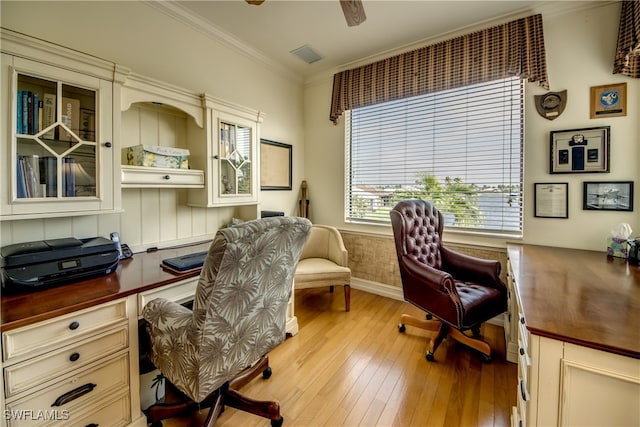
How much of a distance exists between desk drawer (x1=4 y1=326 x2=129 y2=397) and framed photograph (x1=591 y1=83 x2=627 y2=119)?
10.9 ft

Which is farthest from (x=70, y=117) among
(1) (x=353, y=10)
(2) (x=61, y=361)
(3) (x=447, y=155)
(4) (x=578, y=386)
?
(3) (x=447, y=155)

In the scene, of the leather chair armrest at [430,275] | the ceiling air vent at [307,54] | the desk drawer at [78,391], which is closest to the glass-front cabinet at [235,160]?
the ceiling air vent at [307,54]

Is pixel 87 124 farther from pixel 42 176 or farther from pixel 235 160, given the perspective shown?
pixel 235 160

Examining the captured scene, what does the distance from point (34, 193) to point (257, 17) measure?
2.03 meters

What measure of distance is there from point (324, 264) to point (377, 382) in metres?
1.22

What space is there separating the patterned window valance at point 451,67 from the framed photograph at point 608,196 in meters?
0.86

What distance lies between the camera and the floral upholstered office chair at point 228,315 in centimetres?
102

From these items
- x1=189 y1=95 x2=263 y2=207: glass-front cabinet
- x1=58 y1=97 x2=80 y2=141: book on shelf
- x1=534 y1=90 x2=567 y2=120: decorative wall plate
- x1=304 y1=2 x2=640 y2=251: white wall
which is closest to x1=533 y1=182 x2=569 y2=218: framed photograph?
x1=304 y1=2 x2=640 y2=251: white wall

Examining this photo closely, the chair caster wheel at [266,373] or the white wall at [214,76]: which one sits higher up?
the white wall at [214,76]

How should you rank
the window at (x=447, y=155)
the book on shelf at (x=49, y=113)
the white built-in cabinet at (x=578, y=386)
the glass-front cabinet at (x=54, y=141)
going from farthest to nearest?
the window at (x=447, y=155)
the book on shelf at (x=49, y=113)
the glass-front cabinet at (x=54, y=141)
the white built-in cabinet at (x=578, y=386)

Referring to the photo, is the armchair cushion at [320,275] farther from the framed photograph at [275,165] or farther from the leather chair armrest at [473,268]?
the framed photograph at [275,165]

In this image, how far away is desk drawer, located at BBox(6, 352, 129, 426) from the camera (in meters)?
1.00

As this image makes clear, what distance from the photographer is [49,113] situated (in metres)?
1.32

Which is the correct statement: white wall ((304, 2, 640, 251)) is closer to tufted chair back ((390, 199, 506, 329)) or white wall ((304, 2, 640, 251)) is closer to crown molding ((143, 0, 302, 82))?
tufted chair back ((390, 199, 506, 329))
